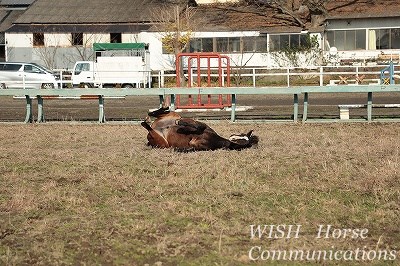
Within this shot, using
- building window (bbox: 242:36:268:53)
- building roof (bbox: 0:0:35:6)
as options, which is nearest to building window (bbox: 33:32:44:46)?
building roof (bbox: 0:0:35:6)

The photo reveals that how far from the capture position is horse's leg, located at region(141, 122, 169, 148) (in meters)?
10.7

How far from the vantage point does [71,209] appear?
262 inches

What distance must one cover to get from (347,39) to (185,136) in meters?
37.4

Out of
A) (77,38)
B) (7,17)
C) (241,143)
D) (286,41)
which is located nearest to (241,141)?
(241,143)

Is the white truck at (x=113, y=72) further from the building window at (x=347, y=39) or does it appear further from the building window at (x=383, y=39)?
the building window at (x=383, y=39)

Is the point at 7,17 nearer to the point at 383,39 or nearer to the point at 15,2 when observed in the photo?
the point at 15,2

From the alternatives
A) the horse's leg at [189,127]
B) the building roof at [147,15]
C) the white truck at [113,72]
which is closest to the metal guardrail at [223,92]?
the horse's leg at [189,127]

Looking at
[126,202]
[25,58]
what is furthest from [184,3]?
[126,202]

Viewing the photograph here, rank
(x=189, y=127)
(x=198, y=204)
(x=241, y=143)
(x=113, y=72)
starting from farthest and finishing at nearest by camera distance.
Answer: (x=113, y=72) → (x=241, y=143) → (x=189, y=127) → (x=198, y=204)

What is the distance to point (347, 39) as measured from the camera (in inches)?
1815

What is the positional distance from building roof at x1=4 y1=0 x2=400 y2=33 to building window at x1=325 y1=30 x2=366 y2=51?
112 cm

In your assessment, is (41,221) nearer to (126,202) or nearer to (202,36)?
(126,202)

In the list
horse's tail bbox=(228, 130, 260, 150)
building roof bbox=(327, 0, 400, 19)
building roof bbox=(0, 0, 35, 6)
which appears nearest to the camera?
horse's tail bbox=(228, 130, 260, 150)

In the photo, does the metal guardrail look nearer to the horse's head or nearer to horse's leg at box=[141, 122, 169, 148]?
the horse's head
